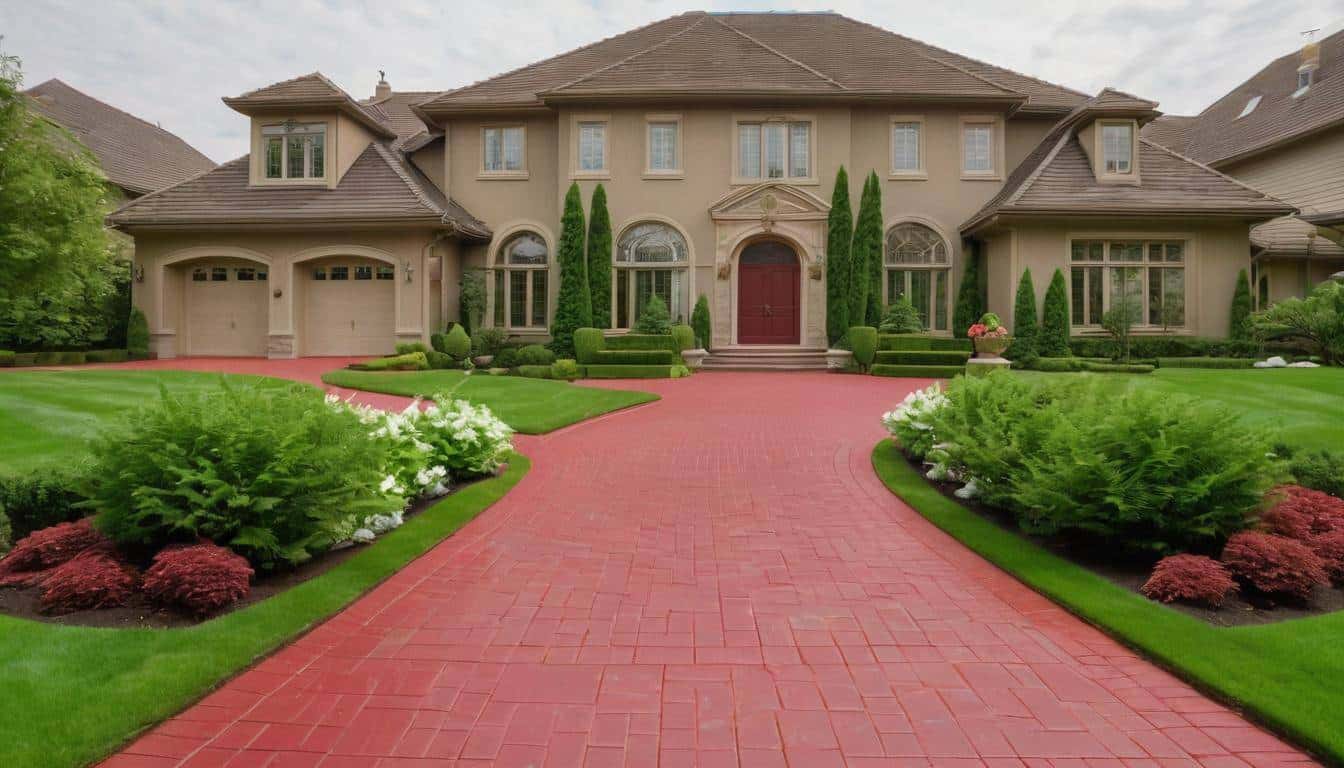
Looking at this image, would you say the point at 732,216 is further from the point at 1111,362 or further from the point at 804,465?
the point at 804,465

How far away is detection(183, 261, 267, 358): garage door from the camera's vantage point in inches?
873

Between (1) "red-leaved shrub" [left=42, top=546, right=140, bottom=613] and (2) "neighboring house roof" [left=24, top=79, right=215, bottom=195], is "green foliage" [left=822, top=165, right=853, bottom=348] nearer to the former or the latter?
(1) "red-leaved shrub" [left=42, top=546, right=140, bottom=613]

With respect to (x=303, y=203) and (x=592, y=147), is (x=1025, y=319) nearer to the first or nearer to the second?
(x=592, y=147)

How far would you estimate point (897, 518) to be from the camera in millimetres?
6527

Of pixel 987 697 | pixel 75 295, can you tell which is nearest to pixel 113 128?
pixel 75 295

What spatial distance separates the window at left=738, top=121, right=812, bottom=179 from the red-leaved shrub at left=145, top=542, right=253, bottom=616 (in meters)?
20.0

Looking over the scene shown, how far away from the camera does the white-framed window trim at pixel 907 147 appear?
74.0ft

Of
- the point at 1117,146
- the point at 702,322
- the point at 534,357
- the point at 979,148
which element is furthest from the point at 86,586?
the point at 1117,146

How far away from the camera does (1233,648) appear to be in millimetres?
3822

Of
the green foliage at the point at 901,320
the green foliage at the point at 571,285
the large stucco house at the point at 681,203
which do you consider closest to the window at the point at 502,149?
the large stucco house at the point at 681,203

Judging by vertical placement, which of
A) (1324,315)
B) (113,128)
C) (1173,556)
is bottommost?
(1173,556)

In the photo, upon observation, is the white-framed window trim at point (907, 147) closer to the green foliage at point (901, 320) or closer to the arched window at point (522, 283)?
the green foliage at point (901, 320)

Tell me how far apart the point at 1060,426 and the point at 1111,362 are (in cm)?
1628

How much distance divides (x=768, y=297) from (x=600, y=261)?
5018 millimetres
